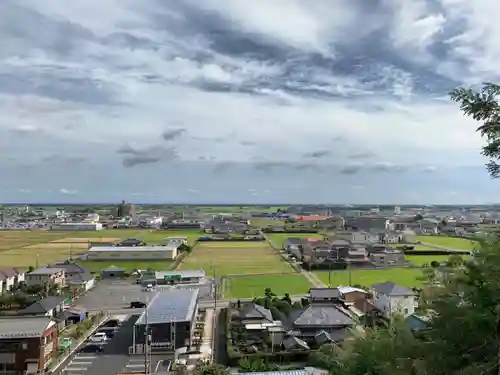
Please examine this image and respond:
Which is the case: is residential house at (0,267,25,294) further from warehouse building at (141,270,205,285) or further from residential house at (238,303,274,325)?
residential house at (238,303,274,325)

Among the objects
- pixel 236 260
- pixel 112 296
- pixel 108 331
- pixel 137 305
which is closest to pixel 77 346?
pixel 108 331

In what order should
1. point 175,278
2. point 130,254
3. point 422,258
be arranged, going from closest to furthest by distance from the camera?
point 175,278
point 422,258
point 130,254

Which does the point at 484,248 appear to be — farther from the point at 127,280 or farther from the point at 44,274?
the point at 127,280

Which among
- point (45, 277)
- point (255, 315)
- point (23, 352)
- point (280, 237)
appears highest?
point (280, 237)

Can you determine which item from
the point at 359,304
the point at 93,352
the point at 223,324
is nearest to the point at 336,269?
the point at 359,304

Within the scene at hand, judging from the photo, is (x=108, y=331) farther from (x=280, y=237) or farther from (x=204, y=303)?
(x=280, y=237)

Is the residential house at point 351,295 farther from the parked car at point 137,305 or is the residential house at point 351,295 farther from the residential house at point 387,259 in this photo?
the residential house at point 387,259
